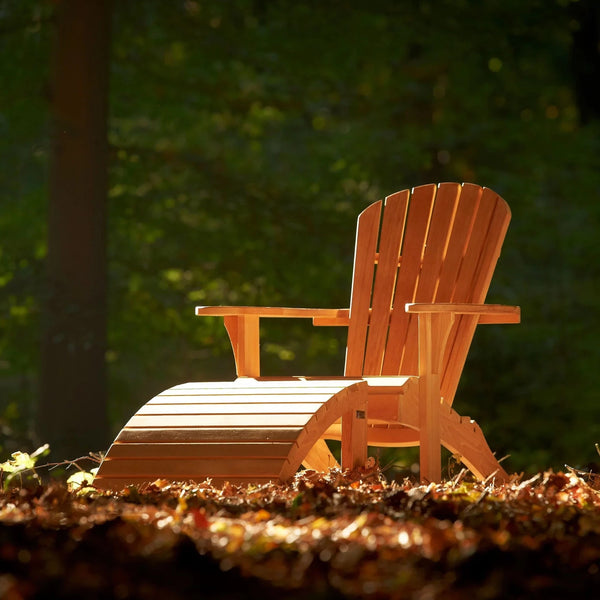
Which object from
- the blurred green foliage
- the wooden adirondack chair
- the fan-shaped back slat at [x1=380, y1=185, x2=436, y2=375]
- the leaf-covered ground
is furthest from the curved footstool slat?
the blurred green foliage

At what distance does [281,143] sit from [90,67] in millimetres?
3282

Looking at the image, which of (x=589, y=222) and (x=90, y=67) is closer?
(x=90, y=67)

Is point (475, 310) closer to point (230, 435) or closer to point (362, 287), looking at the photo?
point (362, 287)

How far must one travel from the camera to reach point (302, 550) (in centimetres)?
195

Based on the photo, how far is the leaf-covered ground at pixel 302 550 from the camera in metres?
1.68

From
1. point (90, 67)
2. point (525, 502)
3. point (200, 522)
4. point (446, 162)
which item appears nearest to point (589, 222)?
point (446, 162)

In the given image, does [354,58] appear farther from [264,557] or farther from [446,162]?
[264,557]

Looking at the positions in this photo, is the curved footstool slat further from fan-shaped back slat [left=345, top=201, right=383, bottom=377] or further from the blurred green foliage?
the blurred green foliage

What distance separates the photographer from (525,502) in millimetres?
2994

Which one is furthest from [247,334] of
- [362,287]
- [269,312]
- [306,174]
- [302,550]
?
[306,174]

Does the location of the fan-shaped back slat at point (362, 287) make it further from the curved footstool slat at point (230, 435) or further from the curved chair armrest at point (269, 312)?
the curved footstool slat at point (230, 435)

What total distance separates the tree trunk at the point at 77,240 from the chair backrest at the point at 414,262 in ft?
11.3

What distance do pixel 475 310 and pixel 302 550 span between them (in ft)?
8.18

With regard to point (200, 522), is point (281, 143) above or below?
above
